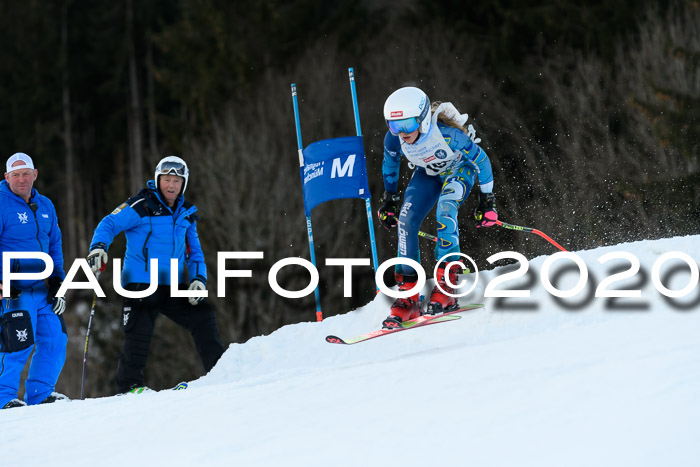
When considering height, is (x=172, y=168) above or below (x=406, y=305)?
above

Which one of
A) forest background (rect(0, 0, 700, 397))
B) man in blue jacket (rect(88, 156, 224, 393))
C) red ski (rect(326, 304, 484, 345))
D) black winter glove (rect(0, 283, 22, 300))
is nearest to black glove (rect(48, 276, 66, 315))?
black winter glove (rect(0, 283, 22, 300))

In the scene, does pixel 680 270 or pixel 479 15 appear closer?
pixel 680 270

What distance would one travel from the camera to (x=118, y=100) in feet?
135

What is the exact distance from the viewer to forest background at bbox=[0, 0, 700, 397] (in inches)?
679

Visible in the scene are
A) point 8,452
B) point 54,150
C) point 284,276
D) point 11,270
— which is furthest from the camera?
point 54,150

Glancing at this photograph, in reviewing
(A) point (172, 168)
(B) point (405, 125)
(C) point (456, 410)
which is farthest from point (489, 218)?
(C) point (456, 410)

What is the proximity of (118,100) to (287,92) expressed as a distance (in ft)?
60.4

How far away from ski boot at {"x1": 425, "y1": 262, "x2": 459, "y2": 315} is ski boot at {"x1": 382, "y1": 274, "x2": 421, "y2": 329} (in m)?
0.11

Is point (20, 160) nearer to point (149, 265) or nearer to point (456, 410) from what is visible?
point (149, 265)

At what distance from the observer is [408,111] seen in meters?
6.16

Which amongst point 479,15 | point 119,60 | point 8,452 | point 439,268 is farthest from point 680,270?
point 119,60

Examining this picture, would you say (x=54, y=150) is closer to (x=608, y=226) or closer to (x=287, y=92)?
(x=287, y=92)

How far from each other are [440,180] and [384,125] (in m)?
16.5

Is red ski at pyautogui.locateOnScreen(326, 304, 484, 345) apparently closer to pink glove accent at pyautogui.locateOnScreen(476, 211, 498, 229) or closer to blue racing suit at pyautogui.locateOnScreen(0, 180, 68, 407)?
pink glove accent at pyautogui.locateOnScreen(476, 211, 498, 229)
